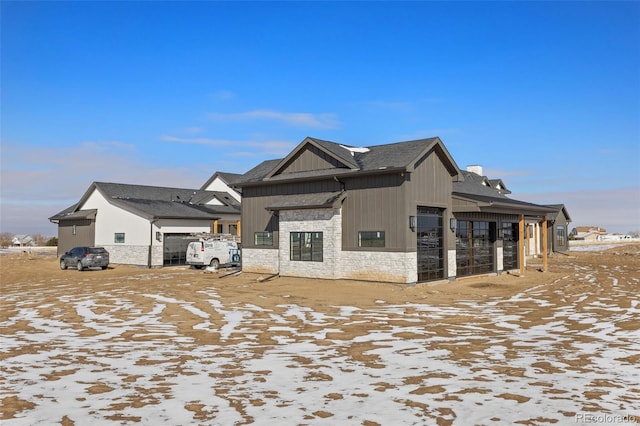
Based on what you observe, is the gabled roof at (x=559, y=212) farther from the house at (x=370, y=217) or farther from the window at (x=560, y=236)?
the house at (x=370, y=217)

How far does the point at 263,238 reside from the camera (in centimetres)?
2798

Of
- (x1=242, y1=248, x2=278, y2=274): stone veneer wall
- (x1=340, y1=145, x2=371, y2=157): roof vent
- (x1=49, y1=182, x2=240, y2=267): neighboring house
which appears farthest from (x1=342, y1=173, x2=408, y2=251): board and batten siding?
(x1=49, y1=182, x2=240, y2=267): neighboring house

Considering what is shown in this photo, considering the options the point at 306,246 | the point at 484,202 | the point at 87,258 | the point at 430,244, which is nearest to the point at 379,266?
the point at 430,244

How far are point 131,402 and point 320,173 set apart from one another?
19.0 metres

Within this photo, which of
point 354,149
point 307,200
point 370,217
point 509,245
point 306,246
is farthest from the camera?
point 509,245

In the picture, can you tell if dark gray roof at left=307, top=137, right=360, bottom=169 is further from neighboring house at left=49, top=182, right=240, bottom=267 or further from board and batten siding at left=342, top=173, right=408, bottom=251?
neighboring house at left=49, top=182, right=240, bottom=267

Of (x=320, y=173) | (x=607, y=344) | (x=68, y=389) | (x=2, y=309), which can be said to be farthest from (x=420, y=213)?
(x=68, y=389)

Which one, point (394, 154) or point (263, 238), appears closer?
point (394, 154)

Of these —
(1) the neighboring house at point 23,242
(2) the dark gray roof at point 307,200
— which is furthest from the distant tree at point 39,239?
(2) the dark gray roof at point 307,200

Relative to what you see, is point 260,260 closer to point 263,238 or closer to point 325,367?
point 263,238

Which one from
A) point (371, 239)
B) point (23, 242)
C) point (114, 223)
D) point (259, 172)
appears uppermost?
point (259, 172)

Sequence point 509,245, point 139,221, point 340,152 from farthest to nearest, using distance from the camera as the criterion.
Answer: point 139,221
point 509,245
point 340,152

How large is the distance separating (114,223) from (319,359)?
32392mm

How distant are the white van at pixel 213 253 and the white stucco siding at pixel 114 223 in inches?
186
